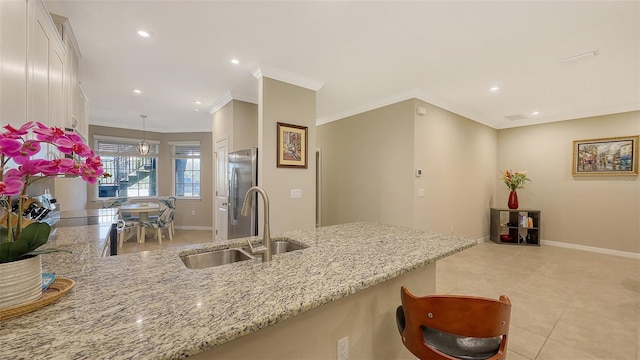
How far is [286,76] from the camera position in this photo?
3.14 metres

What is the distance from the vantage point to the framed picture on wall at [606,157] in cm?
420

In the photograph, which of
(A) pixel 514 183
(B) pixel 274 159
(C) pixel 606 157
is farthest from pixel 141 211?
(C) pixel 606 157

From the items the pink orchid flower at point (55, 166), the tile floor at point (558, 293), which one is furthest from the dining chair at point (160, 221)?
the pink orchid flower at point (55, 166)

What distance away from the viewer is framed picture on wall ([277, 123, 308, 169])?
3.16 metres

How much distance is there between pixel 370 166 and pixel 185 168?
16.7 feet

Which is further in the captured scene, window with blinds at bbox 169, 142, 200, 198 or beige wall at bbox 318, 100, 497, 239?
window with blinds at bbox 169, 142, 200, 198

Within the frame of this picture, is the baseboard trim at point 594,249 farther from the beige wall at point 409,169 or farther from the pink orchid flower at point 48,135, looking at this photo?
the pink orchid flower at point 48,135

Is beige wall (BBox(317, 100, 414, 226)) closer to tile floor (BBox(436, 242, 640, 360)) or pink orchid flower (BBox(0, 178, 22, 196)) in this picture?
tile floor (BBox(436, 242, 640, 360))

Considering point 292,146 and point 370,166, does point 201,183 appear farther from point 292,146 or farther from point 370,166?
point 370,166

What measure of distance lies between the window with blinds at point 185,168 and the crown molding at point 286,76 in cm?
454

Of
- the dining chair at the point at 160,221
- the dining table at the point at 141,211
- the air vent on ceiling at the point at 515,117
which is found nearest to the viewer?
the air vent on ceiling at the point at 515,117

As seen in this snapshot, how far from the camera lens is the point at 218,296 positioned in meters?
0.89

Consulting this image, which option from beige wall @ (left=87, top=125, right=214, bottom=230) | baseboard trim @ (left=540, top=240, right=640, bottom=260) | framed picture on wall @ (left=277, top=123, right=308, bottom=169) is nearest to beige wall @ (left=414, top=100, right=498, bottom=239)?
baseboard trim @ (left=540, top=240, right=640, bottom=260)

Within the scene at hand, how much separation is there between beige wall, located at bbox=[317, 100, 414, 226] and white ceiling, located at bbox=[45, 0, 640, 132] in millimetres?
427
